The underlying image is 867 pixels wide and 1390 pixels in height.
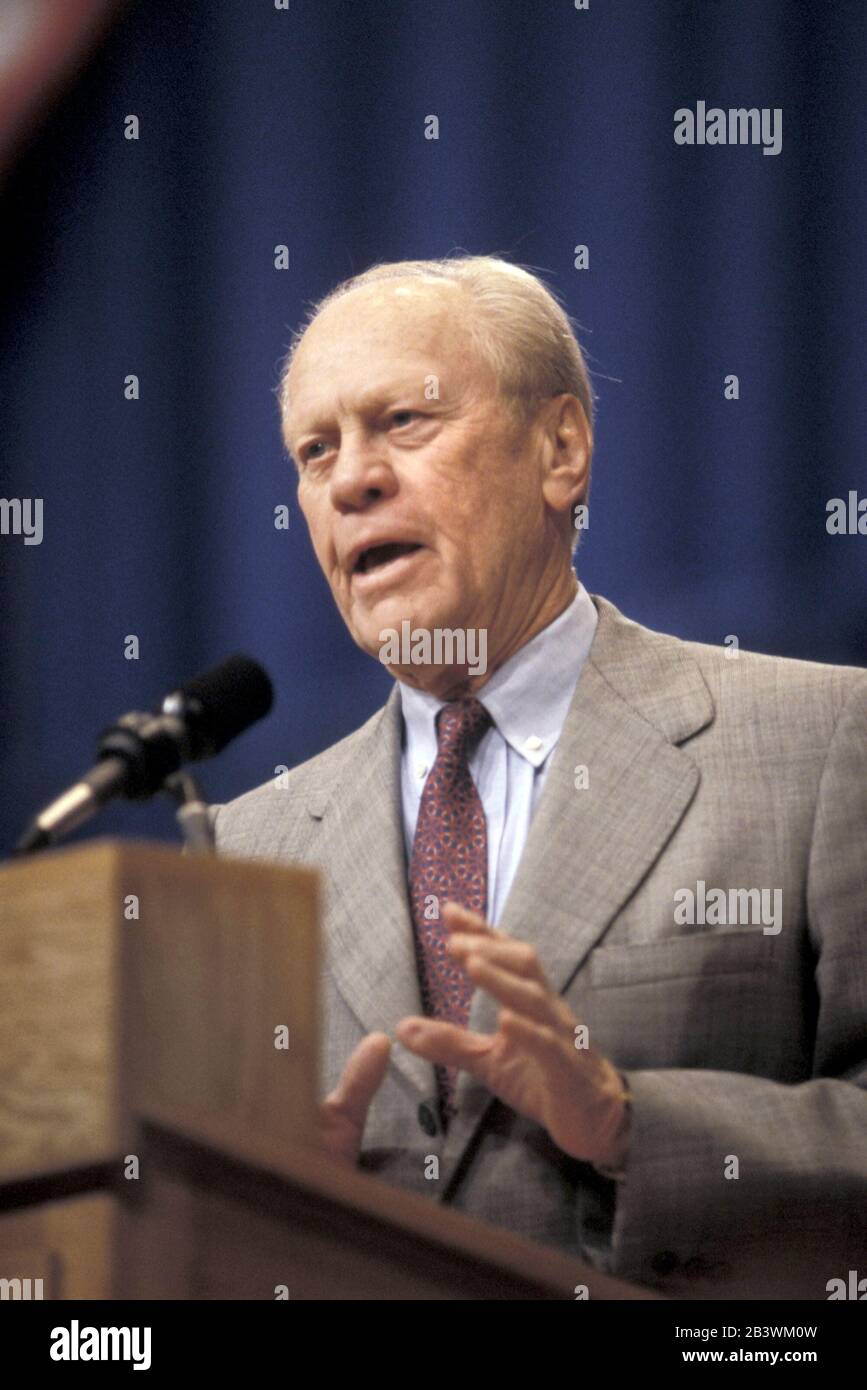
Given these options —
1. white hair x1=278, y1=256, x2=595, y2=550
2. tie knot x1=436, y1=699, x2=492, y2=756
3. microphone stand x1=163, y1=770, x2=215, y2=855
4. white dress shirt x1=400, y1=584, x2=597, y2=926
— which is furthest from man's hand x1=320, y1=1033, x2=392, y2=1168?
white hair x1=278, y1=256, x2=595, y2=550

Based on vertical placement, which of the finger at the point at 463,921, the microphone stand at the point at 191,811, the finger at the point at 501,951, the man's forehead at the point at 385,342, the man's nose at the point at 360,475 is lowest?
the finger at the point at 501,951

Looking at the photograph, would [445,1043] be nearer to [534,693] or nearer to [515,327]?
[534,693]

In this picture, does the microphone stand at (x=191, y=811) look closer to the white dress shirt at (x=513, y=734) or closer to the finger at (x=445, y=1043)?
the finger at (x=445, y=1043)

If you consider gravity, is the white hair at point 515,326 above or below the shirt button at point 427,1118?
above

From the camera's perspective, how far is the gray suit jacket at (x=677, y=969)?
164cm

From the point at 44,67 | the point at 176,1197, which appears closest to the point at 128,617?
the point at 44,67

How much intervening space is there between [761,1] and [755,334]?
47 centimetres

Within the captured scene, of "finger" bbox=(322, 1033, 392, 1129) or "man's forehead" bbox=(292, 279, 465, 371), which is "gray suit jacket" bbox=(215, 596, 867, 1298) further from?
"man's forehead" bbox=(292, 279, 465, 371)

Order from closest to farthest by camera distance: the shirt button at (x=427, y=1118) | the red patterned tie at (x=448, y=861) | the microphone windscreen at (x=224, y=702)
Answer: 1. the microphone windscreen at (x=224, y=702)
2. the shirt button at (x=427, y=1118)
3. the red patterned tie at (x=448, y=861)

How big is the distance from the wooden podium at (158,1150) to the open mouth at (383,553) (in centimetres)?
85

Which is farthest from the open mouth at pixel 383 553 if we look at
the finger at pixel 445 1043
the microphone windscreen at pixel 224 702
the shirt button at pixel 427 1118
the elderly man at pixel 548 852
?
the finger at pixel 445 1043

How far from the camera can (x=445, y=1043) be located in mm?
1425

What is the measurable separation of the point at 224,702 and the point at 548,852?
1.48ft
